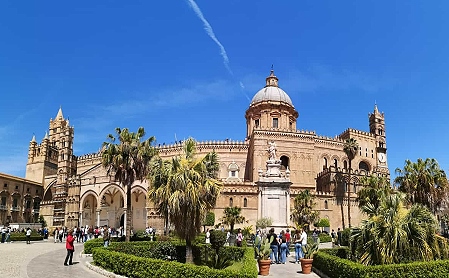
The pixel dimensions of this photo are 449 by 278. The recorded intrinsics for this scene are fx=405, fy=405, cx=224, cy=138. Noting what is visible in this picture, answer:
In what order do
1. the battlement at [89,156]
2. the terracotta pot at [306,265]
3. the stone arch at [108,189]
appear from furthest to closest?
the battlement at [89,156]
the stone arch at [108,189]
the terracotta pot at [306,265]

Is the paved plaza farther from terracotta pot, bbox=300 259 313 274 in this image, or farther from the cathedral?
the cathedral

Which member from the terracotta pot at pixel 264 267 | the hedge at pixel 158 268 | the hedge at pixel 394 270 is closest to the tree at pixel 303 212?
the terracotta pot at pixel 264 267

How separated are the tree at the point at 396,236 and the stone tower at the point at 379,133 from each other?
5627 centimetres

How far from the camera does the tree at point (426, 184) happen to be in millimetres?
30344

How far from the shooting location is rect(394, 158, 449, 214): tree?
1195 inches

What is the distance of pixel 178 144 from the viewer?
62.8 m

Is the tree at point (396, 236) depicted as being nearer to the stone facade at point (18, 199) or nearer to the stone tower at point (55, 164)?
the stone tower at point (55, 164)

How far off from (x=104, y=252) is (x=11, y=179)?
56933 mm

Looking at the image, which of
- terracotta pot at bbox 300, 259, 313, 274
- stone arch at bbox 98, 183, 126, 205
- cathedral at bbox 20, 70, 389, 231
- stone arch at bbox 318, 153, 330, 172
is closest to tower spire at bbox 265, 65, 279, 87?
cathedral at bbox 20, 70, 389, 231

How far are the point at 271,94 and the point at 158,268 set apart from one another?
49775mm

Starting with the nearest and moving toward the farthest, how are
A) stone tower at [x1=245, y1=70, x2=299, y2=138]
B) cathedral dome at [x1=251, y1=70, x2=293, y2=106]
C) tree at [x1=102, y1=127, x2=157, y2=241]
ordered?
1. tree at [x1=102, y1=127, x2=157, y2=241]
2. stone tower at [x1=245, y1=70, x2=299, y2=138]
3. cathedral dome at [x1=251, y1=70, x2=293, y2=106]

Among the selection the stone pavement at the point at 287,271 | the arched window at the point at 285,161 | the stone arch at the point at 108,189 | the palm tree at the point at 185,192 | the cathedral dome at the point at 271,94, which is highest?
the cathedral dome at the point at 271,94

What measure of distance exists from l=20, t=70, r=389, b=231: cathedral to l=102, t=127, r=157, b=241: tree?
2012 cm

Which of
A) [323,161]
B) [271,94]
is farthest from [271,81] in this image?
[323,161]
